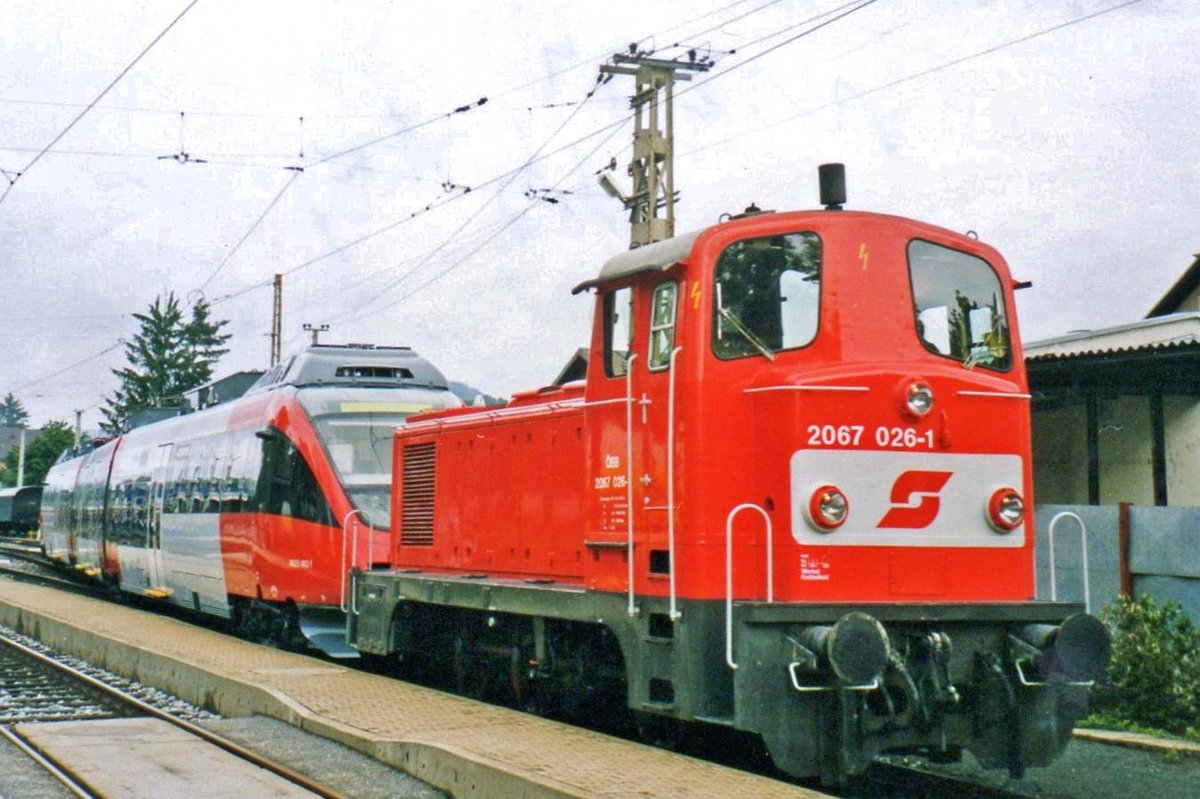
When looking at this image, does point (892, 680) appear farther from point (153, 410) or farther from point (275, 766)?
point (153, 410)

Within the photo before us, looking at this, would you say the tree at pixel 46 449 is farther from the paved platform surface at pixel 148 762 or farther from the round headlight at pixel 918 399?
the round headlight at pixel 918 399

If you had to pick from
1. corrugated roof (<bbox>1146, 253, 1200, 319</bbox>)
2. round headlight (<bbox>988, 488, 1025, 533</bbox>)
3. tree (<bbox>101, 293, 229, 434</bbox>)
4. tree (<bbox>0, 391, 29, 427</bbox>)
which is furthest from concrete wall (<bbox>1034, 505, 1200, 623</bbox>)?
tree (<bbox>0, 391, 29, 427</bbox>)

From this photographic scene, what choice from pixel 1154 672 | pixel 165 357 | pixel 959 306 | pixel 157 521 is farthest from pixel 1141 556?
pixel 165 357

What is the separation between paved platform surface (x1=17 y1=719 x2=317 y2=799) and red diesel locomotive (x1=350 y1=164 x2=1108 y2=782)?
238 cm

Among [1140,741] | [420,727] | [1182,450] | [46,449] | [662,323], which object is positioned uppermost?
[46,449]

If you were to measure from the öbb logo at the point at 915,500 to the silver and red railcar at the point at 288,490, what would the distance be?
7.34 metres

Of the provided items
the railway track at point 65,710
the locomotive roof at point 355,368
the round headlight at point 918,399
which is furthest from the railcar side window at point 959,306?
the locomotive roof at point 355,368

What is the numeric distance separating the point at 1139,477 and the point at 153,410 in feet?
62.7

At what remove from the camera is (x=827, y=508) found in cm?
748

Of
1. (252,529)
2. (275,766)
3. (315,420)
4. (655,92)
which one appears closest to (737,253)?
(275,766)

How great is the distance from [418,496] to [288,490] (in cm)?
320

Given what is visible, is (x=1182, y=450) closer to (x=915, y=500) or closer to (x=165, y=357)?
(x=915, y=500)

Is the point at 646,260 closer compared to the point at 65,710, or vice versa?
the point at 646,260

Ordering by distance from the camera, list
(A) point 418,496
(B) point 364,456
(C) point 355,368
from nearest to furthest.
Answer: (A) point 418,496 → (B) point 364,456 → (C) point 355,368
